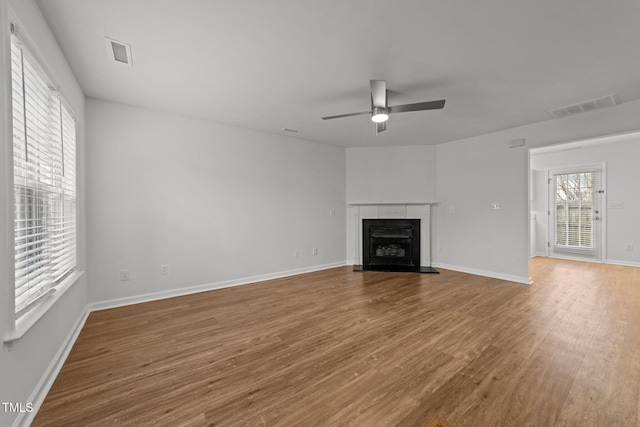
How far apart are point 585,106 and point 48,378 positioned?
5836mm

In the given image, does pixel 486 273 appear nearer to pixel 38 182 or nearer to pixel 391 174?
pixel 391 174

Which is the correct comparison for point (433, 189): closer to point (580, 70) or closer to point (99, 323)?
point (580, 70)

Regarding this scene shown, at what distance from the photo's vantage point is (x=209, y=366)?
1.91 metres

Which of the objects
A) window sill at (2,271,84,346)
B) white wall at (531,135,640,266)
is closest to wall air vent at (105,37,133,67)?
window sill at (2,271,84,346)

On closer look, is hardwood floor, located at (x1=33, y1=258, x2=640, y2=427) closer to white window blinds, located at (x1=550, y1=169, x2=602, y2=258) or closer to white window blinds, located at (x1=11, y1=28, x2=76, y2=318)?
white window blinds, located at (x1=11, y1=28, x2=76, y2=318)

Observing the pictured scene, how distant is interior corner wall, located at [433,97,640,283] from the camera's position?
3.55m

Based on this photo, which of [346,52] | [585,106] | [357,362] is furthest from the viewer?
[585,106]

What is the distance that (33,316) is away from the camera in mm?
1510

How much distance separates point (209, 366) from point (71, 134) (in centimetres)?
253

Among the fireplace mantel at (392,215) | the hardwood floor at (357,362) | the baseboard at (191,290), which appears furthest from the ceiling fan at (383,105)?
the baseboard at (191,290)

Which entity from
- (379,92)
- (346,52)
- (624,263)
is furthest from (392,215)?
(624,263)

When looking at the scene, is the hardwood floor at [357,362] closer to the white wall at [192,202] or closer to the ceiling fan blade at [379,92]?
the white wall at [192,202]

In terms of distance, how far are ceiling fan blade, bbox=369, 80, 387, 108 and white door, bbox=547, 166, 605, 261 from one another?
20.0 feet

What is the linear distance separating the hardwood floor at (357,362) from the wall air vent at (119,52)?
2500 millimetres
